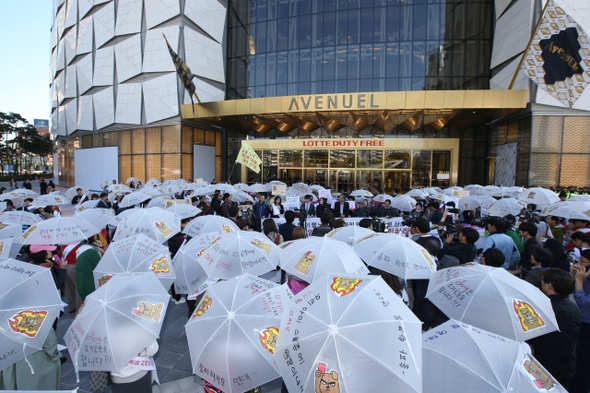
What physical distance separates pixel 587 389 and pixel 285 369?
3.95 meters

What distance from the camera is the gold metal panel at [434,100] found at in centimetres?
1856

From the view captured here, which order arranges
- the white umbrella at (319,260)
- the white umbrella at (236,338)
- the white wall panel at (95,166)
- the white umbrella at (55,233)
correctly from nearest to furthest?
the white umbrella at (236,338), the white umbrella at (319,260), the white umbrella at (55,233), the white wall panel at (95,166)

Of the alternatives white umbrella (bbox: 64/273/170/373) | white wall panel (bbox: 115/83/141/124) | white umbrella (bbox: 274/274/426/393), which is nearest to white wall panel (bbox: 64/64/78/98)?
white wall panel (bbox: 115/83/141/124)

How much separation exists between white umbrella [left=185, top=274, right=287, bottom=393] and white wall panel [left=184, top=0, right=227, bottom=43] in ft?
88.0

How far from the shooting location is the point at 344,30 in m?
24.3

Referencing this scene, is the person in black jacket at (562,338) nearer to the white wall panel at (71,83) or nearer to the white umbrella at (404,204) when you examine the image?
the white umbrella at (404,204)

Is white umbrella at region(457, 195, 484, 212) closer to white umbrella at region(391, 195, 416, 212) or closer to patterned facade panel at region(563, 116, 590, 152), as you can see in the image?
white umbrella at region(391, 195, 416, 212)

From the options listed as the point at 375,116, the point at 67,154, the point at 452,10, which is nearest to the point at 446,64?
the point at 452,10

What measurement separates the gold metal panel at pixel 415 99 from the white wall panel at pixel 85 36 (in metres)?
26.4

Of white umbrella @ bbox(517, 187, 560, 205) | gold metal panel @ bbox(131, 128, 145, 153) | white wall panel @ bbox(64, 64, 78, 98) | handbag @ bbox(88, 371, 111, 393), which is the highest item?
white wall panel @ bbox(64, 64, 78, 98)

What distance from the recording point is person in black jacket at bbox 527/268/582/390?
129 inches

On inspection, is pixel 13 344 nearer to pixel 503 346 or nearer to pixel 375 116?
pixel 503 346

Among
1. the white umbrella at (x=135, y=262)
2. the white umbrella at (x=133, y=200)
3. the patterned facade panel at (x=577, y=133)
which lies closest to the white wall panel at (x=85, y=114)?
the white umbrella at (x=133, y=200)

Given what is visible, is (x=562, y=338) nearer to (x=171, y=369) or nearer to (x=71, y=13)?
(x=171, y=369)
